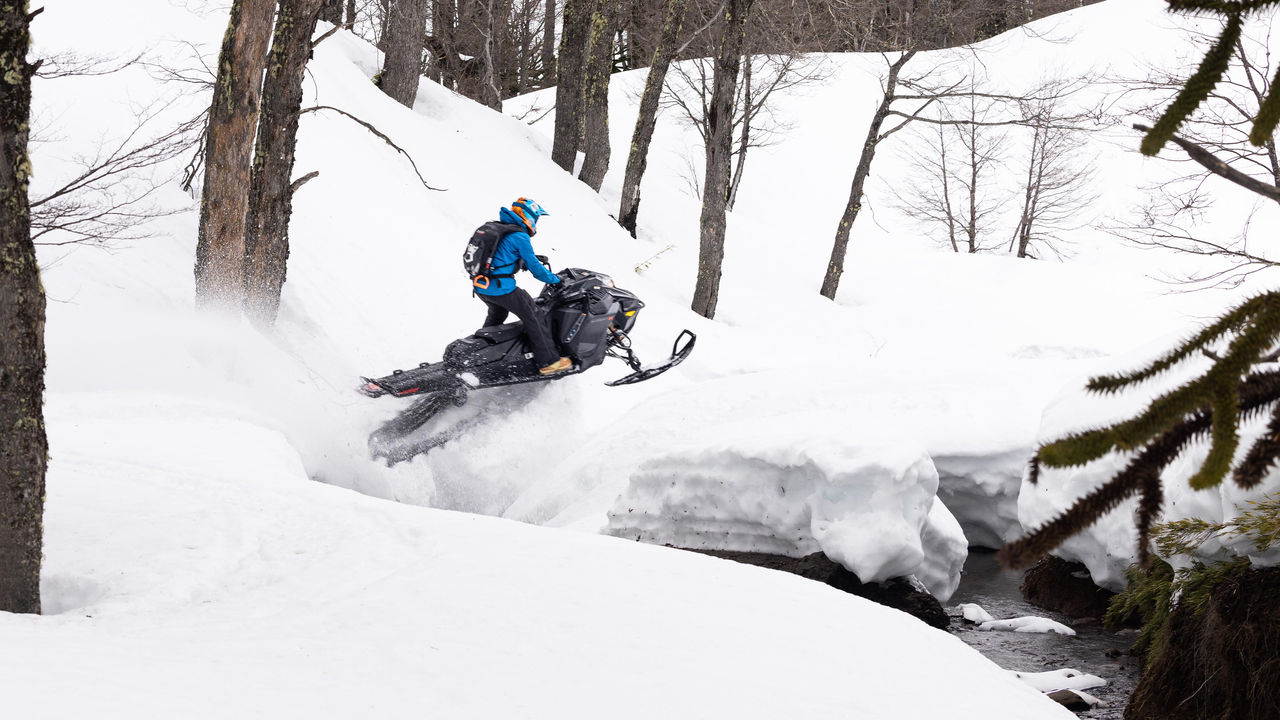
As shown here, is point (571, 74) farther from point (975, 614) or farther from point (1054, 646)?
point (1054, 646)

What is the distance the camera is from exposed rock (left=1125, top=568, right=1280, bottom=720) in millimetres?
5016

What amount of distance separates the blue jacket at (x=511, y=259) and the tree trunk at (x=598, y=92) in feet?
31.3

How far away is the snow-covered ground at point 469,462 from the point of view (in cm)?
374

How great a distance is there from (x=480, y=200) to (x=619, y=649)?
12377 mm

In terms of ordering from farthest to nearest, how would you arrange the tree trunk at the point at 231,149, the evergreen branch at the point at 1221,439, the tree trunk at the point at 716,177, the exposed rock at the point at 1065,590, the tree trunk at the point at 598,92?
the tree trunk at the point at 598,92, the tree trunk at the point at 716,177, the tree trunk at the point at 231,149, the exposed rock at the point at 1065,590, the evergreen branch at the point at 1221,439

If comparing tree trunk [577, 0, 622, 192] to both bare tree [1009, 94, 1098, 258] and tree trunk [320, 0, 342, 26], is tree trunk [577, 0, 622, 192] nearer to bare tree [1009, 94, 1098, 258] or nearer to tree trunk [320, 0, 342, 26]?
tree trunk [320, 0, 342, 26]

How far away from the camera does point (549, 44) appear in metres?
32.0

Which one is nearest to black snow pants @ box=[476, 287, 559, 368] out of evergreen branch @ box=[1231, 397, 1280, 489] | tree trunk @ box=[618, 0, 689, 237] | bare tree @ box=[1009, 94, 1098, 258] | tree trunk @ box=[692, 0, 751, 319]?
tree trunk @ box=[692, 0, 751, 319]

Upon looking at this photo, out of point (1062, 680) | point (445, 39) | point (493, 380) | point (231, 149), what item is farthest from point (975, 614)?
point (445, 39)

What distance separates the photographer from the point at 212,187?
29.1 ft

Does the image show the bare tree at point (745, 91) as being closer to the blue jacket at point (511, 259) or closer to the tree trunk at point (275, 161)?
the tree trunk at point (275, 161)

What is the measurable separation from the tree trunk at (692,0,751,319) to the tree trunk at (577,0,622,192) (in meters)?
2.57

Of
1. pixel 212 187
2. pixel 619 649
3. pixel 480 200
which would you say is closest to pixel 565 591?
pixel 619 649

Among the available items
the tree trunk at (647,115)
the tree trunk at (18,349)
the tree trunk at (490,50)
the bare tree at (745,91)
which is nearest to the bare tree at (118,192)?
the tree trunk at (18,349)
